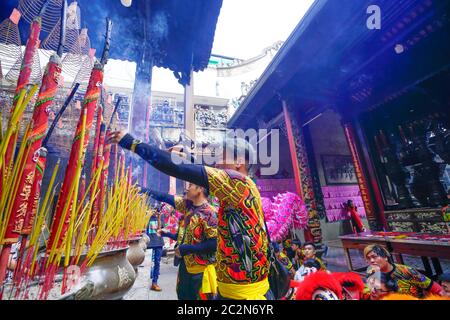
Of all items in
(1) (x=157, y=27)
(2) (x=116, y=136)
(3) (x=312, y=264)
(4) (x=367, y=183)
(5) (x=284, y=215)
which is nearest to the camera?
(2) (x=116, y=136)

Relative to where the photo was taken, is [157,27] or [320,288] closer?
[320,288]

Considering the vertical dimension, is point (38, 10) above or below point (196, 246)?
above

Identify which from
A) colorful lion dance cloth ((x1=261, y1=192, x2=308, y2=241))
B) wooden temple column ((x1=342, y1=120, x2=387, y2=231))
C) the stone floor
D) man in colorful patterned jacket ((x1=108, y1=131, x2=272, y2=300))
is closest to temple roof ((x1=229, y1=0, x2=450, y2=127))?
wooden temple column ((x1=342, y1=120, x2=387, y2=231))

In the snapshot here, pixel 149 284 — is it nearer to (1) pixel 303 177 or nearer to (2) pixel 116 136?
(2) pixel 116 136

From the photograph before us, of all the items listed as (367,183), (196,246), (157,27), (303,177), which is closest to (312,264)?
(196,246)

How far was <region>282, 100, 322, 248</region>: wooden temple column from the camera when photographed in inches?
189

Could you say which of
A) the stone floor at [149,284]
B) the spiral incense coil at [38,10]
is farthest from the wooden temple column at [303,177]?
the spiral incense coil at [38,10]

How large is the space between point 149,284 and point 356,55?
5889mm

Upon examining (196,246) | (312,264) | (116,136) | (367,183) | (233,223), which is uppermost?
(367,183)

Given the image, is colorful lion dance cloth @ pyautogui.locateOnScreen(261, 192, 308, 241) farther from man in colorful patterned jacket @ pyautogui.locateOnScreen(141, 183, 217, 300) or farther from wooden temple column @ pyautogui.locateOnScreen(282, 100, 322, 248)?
man in colorful patterned jacket @ pyautogui.locateOnScreen(141, 183, 217, 300)

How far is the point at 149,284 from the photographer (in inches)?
125

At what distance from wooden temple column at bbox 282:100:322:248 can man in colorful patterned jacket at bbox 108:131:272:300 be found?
409 centimetres

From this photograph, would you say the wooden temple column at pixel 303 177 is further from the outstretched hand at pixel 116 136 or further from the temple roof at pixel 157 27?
the outstretched hand at pixel 116 136

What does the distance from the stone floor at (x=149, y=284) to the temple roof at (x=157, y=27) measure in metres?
3.31
